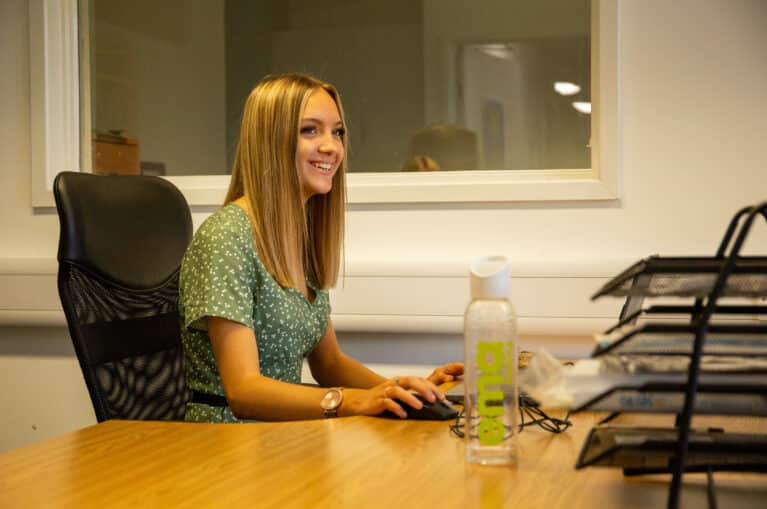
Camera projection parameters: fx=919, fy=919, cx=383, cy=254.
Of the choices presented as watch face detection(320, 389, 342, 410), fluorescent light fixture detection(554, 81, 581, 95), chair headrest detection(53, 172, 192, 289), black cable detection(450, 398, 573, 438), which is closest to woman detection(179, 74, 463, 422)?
watch face detection(320, 389, 342, 410)

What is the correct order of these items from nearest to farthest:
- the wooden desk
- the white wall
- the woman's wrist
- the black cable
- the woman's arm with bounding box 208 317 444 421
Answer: the wooden desk, the black cable, the woman's wrist, the woman's arm with bounding box 208 317 444 421, the white wall

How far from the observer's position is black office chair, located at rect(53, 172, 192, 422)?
5.69 ft

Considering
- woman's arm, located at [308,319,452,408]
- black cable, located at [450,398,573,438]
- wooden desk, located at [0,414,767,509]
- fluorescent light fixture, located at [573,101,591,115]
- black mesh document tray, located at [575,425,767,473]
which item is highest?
fluorescent light fixture, located at [573,101,591,115]

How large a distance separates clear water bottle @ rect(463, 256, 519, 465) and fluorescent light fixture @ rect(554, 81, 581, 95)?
6.19ft

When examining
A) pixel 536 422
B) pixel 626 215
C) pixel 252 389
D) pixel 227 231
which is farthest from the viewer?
pixel 626 215

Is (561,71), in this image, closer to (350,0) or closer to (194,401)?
(350,0)

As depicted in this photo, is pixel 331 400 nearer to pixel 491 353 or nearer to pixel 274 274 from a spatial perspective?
pixel 274 274

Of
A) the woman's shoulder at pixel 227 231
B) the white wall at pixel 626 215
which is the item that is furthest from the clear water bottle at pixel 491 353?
the white wall at pixel 626 215

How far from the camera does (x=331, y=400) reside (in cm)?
156

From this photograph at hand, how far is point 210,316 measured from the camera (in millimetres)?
1733

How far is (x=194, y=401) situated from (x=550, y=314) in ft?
3.56

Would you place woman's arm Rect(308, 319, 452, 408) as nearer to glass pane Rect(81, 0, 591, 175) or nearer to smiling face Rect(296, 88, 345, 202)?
smiling face Rect(296, 88, 345, 202)

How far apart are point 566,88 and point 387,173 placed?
0.60 metres

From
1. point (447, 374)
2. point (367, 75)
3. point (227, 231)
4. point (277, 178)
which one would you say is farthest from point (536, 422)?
point (367, 75)
